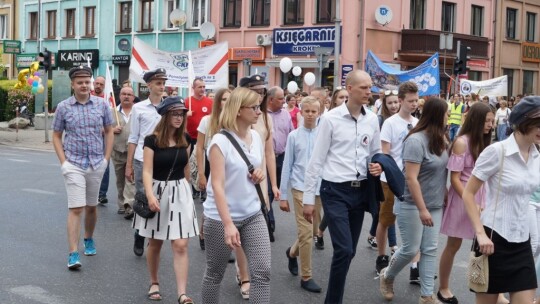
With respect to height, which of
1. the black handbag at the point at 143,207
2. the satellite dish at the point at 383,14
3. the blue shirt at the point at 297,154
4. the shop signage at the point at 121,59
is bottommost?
the black handbag at the point at 143,207

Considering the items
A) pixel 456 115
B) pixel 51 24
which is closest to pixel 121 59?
pixel 51 24

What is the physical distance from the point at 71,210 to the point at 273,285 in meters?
2.04

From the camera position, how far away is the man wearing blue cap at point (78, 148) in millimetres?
7699

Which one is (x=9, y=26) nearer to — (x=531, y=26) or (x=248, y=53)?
(x=248, y=53)

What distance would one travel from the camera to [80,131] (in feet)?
25.5

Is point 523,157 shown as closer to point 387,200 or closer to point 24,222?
point 387,200

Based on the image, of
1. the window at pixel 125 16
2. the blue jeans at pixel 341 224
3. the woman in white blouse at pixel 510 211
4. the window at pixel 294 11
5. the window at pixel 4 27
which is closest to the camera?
the woman in white blouse at pixel 510 211

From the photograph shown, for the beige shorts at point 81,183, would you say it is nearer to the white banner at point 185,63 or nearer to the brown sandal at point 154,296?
the brown sandal at point 154,296

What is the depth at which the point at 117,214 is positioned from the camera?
11.4 metres

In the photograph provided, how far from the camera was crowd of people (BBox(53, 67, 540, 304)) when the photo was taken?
196 inches

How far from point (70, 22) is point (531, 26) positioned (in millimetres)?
24362

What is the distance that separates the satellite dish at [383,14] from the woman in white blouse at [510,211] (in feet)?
88.0

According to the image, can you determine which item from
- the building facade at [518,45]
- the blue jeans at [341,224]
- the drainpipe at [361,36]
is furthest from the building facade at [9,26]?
the blue jeans at [341,224]

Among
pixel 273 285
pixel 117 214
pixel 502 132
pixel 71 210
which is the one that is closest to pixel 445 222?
pixel 273 285
